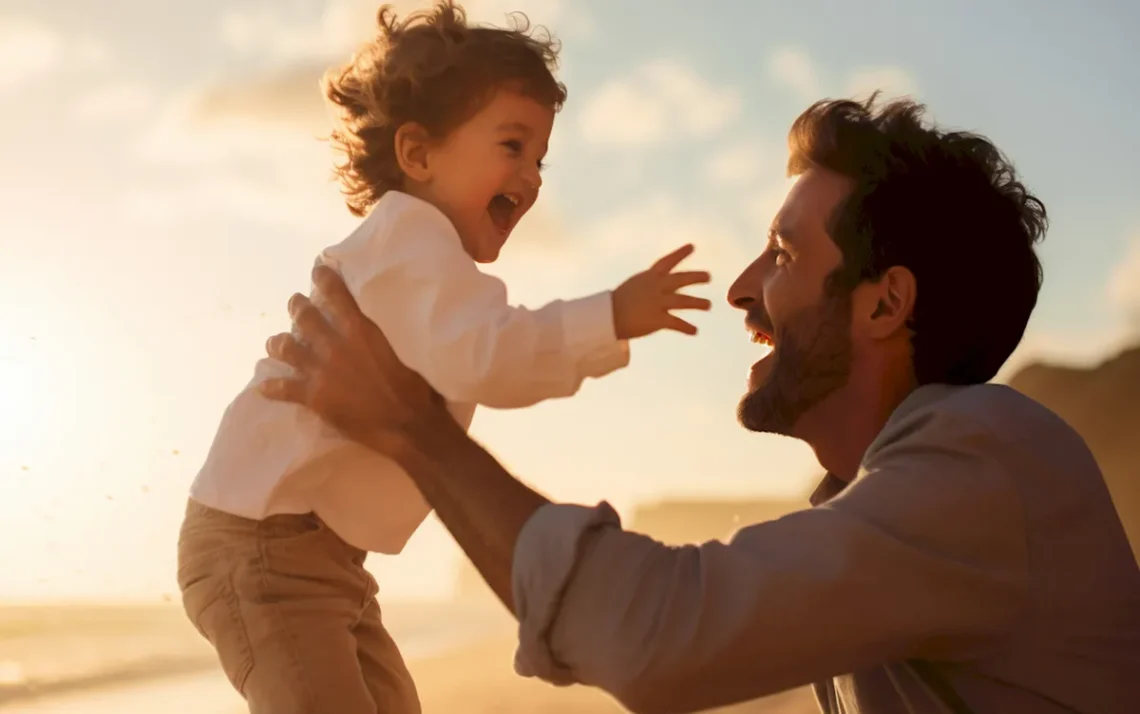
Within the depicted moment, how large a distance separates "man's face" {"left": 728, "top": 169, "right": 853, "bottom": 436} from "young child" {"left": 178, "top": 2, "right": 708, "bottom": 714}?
13.7 inches

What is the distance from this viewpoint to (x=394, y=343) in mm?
2764

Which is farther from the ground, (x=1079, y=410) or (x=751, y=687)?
(x=1079, y=410)

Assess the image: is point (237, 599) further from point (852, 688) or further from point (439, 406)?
point (852, 688)

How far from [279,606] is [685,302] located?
1244mm

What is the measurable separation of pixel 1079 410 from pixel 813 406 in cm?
2975

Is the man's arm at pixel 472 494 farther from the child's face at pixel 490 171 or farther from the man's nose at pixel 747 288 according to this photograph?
the man's nose at pixel 747 288

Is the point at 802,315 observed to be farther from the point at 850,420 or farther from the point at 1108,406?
the point at 1108,406

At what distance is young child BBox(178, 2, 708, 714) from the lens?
8.87 ft

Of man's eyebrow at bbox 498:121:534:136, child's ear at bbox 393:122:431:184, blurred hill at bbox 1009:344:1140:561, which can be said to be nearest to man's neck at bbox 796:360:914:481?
man's eyebrow at bbox 498:121:534:136

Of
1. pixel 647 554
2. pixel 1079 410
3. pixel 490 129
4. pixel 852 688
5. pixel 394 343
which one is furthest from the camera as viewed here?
pixel 1079 410

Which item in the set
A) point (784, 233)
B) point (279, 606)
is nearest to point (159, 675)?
point (279, 606)

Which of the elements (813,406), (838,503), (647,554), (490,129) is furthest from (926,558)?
(490,129)

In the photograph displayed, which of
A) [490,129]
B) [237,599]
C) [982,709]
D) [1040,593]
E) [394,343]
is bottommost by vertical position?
[982,709]

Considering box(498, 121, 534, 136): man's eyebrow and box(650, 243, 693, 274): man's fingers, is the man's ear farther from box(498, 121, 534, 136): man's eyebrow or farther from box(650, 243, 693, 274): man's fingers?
box(498, 121, 534, 136): man's eyebrow
